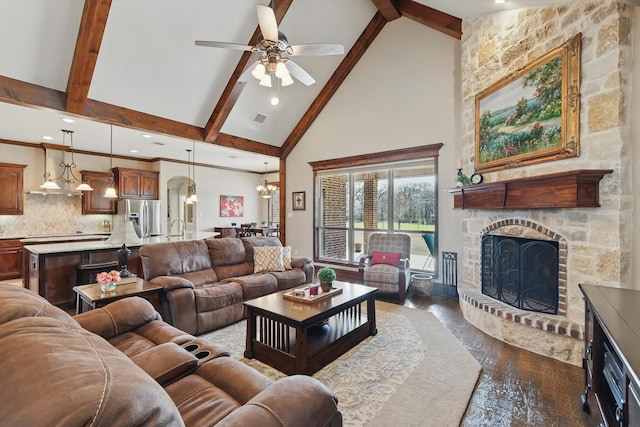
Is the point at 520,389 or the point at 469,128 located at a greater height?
the point at 469,128

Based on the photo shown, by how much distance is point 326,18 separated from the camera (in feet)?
15.9

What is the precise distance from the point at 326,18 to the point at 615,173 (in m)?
4.43

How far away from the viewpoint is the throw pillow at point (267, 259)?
14.1ft

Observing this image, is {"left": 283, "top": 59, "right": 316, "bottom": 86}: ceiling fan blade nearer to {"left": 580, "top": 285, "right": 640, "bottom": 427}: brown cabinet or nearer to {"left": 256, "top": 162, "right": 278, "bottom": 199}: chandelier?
{"left": 580, "top": 285, "right": 640, "bottom": 427}: brown cabinet

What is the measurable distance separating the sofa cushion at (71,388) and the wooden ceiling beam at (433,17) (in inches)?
203

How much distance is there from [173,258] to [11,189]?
201 inches

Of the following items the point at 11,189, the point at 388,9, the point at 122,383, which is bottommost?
the point at 122,383

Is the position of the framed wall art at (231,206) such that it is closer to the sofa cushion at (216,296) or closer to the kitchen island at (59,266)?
the kitchen island at (59,266)

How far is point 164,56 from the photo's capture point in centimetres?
409

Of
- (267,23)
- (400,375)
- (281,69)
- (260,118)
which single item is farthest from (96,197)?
(400,375)

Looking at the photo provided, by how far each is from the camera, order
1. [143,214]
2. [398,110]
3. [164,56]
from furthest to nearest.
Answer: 1. [143,214]
2. [398,110]
3. [164,56]

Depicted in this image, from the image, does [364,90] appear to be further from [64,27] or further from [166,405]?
[166,405]

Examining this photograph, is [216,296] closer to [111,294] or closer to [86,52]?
[111,294]

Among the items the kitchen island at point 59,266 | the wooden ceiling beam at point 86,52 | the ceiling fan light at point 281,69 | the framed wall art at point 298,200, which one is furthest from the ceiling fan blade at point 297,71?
the kitchen island at point 59,266
